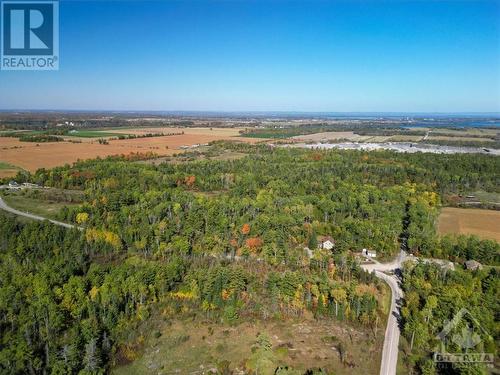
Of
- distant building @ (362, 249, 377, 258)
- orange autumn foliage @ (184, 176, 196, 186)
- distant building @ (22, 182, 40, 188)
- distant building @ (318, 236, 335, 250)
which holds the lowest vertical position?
distant building @ (362, 249, 377, 258)

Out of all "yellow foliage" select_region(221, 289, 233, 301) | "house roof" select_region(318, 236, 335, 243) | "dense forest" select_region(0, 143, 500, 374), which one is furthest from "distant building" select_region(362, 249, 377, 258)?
"yellow foliage" select_region(221, 289, 233, 301)

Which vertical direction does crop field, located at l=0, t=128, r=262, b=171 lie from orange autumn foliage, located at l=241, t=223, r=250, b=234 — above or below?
above

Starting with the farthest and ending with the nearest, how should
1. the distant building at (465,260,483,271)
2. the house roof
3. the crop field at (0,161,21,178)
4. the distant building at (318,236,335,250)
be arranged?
the crop field at (0,161,21,178), the house roof, the distant building at (318,236,335,250), the distant building at (465,260,483,271)

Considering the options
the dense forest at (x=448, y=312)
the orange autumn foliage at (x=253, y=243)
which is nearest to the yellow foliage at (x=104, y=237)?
the orange autumn foliage at (x=253, y=243)

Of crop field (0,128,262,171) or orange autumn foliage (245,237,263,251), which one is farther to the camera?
crop field (0,128,262,171)

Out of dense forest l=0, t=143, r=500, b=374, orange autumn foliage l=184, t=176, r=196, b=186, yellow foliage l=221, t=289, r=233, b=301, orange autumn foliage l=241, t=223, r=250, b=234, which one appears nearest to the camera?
dense forest l=0, t=143, r=500, b=374

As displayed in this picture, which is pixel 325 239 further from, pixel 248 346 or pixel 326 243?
pixel 248 346

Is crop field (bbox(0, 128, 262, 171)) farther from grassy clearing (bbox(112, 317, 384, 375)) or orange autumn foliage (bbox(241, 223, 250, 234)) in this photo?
grassy clearing (bbox(112, 317, 384, 375))
